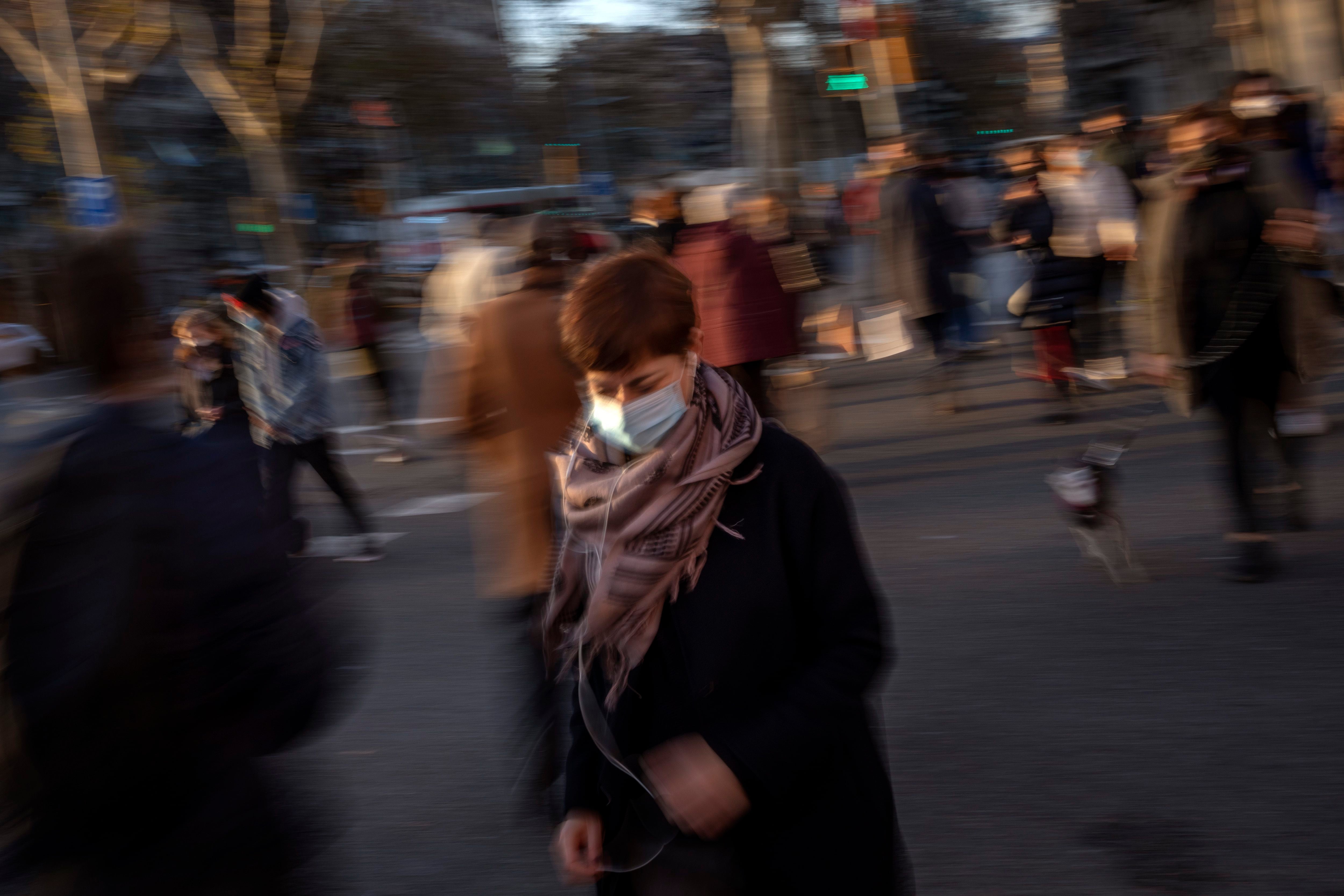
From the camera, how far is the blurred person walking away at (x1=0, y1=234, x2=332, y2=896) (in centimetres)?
201

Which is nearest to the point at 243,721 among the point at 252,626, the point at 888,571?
the point at 252,626

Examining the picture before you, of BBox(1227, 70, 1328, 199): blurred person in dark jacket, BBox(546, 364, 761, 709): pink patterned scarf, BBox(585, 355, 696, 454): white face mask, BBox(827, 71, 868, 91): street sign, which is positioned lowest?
BBox(546, 364, 761, 709): pink patterned scarf

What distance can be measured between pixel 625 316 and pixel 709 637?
0.52 m

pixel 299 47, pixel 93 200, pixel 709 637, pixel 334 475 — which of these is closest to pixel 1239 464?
pixel 709 637

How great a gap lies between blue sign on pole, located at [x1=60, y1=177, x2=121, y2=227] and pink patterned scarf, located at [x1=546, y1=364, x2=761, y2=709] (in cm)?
1796

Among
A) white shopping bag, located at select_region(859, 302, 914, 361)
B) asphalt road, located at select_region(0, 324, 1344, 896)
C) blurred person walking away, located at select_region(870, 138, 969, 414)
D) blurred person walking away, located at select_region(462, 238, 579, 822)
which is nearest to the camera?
asphalt road, located at select_region(0, 324, 1344, 896)

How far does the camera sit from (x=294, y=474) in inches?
320

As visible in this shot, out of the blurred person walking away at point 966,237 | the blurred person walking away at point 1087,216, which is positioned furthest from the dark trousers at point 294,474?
the blurred person walking away at point 1087,216

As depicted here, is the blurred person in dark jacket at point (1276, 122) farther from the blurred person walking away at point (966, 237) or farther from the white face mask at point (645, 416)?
Answer: the white face mask at point (645, 416)

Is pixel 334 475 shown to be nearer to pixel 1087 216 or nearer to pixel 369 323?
pixel 369 323

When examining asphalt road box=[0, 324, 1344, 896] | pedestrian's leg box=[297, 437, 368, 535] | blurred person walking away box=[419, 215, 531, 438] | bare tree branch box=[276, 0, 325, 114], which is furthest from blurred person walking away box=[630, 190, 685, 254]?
bare tree branch box=[276, 0, 325, 114]

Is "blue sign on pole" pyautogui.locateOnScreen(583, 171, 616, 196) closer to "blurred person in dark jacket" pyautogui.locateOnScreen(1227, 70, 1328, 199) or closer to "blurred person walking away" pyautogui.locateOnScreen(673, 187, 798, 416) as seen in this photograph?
"blurred person in dark jacket" pyautogui.locateOnScreen(1227, 70, 1328, 199)

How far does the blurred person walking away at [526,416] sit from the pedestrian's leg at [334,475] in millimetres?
3455

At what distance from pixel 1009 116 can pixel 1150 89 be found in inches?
1163
